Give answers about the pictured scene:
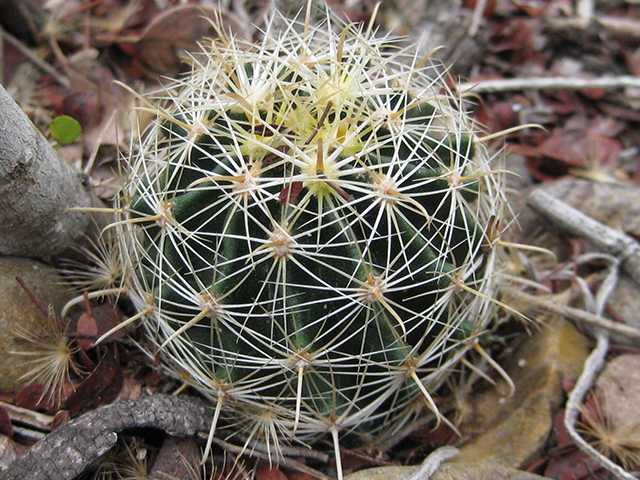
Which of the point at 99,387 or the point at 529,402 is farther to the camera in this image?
the point at 529,402

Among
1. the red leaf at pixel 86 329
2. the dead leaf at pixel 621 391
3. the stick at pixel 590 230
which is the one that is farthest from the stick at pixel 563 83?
the red leaf at pixel 86 329

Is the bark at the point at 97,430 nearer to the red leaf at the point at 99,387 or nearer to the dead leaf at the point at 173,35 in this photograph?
the red leaf at the point at 99,387

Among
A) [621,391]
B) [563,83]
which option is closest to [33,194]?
[621,391]

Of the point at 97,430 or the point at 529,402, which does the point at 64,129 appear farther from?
the point at 529,402

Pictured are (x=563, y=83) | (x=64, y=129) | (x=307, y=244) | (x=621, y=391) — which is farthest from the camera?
(x=563, y=83)

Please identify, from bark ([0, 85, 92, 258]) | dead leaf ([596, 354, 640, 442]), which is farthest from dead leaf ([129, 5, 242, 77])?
dead leaf ([596, 354, 640, 442])

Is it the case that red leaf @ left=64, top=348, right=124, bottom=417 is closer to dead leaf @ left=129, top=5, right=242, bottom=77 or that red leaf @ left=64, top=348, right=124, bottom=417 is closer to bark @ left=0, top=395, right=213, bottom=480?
bark @ left=0, top=395, right=213, bottom=480

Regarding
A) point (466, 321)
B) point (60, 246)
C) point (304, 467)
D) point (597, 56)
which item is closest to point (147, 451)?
point (304, 467)
